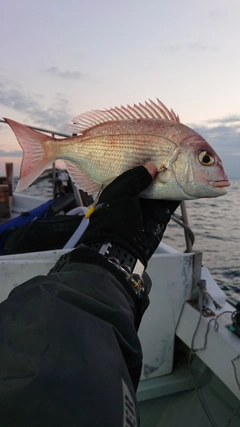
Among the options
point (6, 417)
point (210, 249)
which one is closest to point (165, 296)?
point (6, 417)

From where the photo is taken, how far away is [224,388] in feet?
9.52

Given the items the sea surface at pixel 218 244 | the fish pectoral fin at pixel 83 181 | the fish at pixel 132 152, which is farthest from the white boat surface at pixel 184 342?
the sea surface at pixel 218 244

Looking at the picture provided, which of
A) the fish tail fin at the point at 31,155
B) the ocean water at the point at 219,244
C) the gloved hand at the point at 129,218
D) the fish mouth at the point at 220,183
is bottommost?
the ocean water at the point at 219,244

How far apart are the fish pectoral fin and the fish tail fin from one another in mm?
151

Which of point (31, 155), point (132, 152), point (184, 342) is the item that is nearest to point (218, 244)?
point (184, 342)

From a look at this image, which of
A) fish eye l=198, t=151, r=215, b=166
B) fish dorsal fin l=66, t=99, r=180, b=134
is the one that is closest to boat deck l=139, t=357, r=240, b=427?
fish eye l=198, t=151, r=215, b=166

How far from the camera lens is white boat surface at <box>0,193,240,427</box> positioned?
105 inches

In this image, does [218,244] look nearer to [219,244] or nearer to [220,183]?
[219,244]

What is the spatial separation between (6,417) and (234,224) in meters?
14.5

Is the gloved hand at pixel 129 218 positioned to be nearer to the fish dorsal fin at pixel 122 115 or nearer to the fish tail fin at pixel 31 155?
the fish dorsal fin at pixel 122 115

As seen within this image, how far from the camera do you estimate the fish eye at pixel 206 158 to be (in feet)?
5.77

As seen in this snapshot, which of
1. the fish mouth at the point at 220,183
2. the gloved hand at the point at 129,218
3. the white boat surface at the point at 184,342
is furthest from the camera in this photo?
the white boat surface at the point at 184,342

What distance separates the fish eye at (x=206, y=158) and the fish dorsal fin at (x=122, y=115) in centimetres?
29

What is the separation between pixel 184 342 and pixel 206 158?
1867mm
